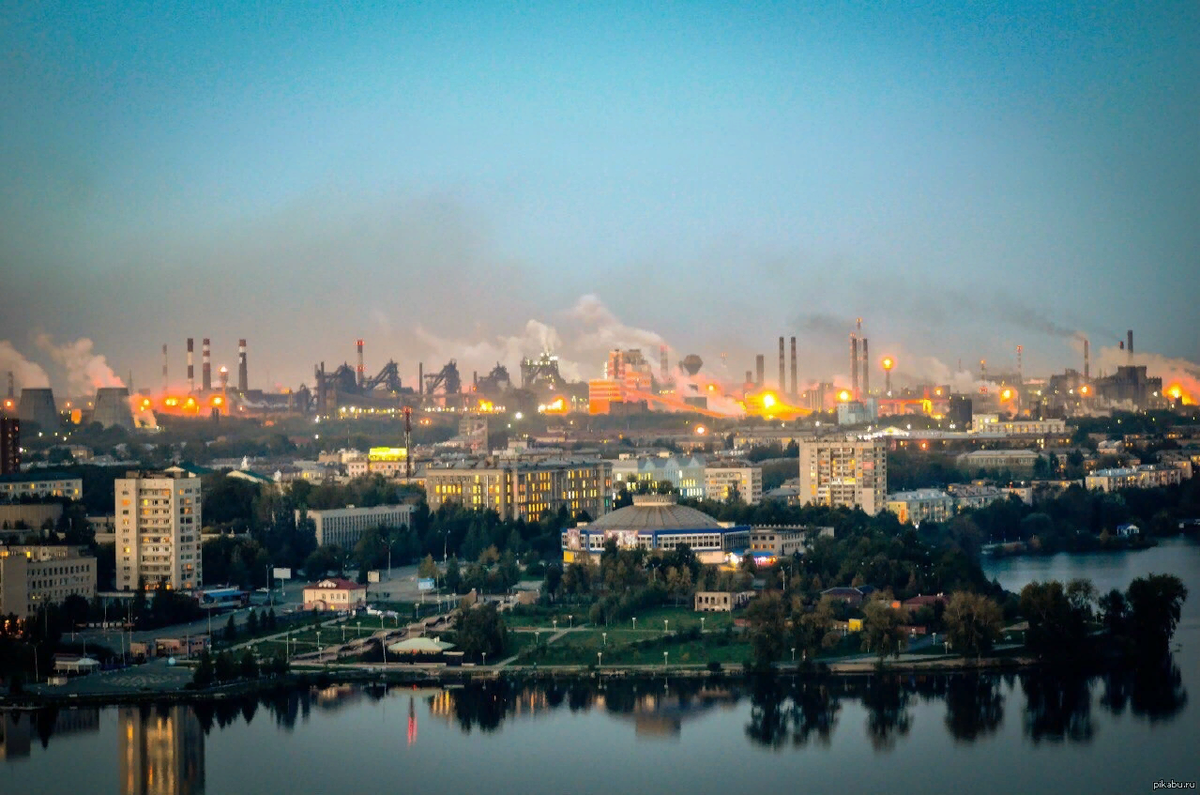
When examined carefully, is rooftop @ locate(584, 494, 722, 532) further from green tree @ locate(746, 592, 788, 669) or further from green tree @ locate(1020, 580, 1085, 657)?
green tree @ locate(1020, 580, 1085, 657)

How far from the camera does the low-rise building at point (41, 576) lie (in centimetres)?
2411

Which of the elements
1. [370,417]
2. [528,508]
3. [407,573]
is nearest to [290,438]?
[370,417]

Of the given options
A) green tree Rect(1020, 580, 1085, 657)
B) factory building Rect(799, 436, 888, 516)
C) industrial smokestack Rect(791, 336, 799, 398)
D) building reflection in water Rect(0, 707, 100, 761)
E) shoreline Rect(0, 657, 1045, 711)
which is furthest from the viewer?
industrial smokestack Rect(791, 336, 799, 398)

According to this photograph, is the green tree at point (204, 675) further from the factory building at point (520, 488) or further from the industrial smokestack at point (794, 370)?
the industrial smokestack at point (794, 370)

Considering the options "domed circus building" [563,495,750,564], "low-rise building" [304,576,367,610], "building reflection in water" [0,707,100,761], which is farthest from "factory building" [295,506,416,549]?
"building reflection in water" [0,707,100,761]

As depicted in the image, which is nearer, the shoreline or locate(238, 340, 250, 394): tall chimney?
the shoreline

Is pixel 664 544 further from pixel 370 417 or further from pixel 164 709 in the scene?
pixel 370 417

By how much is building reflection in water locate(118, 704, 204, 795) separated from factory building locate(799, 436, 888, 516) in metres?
17.9

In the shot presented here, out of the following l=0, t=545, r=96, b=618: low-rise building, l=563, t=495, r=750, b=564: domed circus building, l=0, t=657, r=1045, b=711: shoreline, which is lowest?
l=0, t=657, r=1045, b=711: shoreline

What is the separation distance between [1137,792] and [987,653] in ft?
15.4

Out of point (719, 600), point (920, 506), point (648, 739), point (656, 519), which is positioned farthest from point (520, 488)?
point (648, 739)

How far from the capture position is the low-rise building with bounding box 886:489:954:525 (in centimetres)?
3616

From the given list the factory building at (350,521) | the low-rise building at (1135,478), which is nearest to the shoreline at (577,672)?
the factory building at (350,521)

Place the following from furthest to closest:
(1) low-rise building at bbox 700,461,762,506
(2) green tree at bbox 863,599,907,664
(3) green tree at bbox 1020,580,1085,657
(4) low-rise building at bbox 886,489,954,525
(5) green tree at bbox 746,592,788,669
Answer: (1) low-rise building at bbox 700,461,762,506 → (4) low-rise building at bbox 886,489,954,525 → (3) green tree at bbox 1020,580,1085,657 → (2) green tree at bbox 863,599,907,664 → (5) green tree at bbox 746,592,788,669
